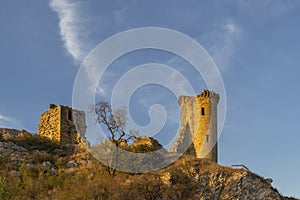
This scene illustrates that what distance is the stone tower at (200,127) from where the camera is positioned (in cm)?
5369

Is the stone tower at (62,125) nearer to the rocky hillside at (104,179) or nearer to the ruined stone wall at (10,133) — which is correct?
→ the ruined stone wall at (10,133)

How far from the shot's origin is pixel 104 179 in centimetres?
3297

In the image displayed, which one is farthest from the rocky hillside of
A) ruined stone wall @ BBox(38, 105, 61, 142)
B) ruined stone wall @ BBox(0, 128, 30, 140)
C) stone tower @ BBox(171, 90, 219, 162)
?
stone tower @ BBox(171, 90, 219, 162)

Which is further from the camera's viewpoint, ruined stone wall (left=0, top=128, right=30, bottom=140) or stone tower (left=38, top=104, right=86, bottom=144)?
stone tower (left=38, top=104, right=86, bottom=144)

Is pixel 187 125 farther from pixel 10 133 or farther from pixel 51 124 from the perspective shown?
pixel 10 133

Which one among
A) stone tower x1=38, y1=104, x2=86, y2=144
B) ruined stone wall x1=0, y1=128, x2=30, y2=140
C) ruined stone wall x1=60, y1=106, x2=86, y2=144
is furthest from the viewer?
ruined stone wall x1=60, y1=106, x2=86, y2=144

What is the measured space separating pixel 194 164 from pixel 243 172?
4.06m

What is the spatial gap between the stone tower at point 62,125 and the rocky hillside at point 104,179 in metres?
3.57

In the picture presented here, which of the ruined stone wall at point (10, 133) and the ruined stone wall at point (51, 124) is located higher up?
the ruined stone wall at point (51, 124)

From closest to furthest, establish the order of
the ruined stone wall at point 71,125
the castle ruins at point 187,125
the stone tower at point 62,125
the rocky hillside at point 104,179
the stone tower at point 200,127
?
the rocky hillside at point 104,179, the stone tower at point 62,125, the ruined stone wall at point 71,125, the castle ruins at point 187,125, the stone tower at point 200,127

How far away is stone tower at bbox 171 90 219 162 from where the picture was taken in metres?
53.7

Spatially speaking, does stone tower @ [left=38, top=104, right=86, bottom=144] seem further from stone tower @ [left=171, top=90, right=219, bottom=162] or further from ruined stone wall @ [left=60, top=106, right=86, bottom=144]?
stone tower @ [left=171, top=90, right=219, bottom=162]

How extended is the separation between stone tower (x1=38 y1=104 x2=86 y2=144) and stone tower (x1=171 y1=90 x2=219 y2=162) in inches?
479

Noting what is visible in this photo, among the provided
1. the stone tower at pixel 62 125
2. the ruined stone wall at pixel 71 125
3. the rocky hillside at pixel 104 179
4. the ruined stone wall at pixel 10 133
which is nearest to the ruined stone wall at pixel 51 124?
the stone tower at pixel 62 125
